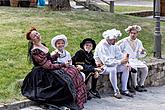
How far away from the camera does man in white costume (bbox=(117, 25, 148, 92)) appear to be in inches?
419

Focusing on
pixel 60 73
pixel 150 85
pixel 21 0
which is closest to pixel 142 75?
pixel 150 85

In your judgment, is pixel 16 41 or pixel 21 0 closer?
pixel 16 41

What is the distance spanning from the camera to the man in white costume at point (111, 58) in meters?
9.86

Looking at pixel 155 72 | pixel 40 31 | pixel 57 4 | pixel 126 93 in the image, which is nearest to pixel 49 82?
pixel 126 93

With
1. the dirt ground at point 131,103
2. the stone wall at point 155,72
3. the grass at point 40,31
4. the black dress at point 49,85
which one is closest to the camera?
the black dress at point 49,85

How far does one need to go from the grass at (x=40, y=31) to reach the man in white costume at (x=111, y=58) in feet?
4.58

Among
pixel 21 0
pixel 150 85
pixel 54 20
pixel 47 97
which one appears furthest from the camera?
pixel 21 0

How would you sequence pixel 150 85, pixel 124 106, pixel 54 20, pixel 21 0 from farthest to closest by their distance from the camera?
pixel 21 0 < pixel 54 20 < pixel 150 85 < pixel 124 106

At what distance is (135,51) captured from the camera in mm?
10844

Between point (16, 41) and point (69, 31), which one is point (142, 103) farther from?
point (69, 31)

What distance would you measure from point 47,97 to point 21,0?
42.2ft

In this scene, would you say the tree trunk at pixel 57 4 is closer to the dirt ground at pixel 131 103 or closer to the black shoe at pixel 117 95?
the dirt ground at pixel 131 103

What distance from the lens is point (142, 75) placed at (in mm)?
10922

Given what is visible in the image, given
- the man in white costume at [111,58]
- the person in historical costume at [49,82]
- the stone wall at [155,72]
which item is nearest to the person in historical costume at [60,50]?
the person in historical costume at [49,82]
